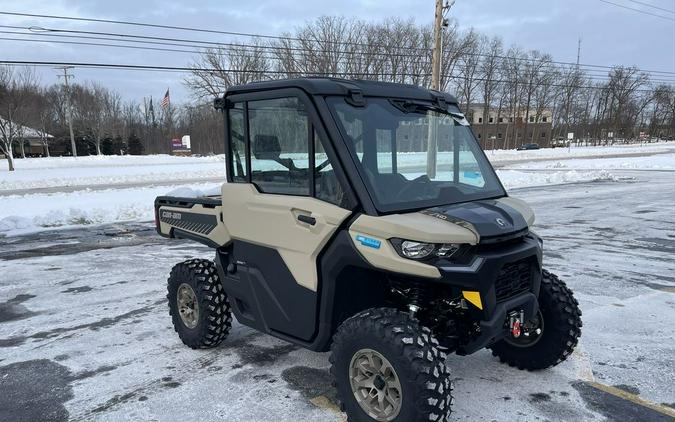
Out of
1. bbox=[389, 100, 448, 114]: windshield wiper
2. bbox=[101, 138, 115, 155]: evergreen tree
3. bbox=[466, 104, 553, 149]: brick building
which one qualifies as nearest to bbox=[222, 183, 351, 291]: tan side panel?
bbox=[389, 100, 448, 114]: windshield wiper

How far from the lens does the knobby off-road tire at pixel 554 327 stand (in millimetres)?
3607

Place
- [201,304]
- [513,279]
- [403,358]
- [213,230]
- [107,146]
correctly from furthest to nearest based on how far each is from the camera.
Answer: [107,146]
[201,304]
[213,230]
[513,279]
[403,358]

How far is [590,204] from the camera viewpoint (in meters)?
14.3

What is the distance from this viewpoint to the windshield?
121 inches

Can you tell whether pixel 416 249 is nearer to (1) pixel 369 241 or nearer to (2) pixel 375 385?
(1) pixel 369 241

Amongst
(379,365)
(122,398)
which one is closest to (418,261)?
(379,365)

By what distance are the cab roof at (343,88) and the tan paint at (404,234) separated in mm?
839

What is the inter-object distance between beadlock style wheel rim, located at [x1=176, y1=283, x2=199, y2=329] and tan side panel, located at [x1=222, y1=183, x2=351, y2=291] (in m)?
0.99

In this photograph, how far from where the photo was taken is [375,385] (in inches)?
113

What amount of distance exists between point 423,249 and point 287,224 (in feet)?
3.21

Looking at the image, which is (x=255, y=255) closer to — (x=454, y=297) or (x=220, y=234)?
(x=220, y=234)

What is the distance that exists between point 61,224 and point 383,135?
1105cm

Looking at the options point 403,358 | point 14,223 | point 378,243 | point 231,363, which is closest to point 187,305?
point 231,363

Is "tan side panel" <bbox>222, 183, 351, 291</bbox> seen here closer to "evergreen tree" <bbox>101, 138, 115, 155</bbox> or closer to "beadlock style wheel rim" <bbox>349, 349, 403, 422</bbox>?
"beadlock style wheel rim" <bbox>349, 349, 403, 422</bbox>
